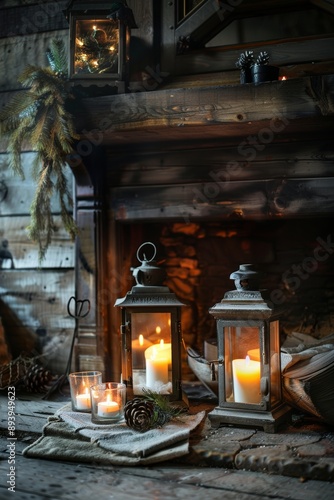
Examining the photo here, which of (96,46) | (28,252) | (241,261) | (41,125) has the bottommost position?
(241,261)

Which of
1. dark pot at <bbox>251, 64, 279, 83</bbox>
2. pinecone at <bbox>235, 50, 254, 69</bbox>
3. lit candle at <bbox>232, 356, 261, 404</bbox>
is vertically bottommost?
lit candle at <bbox>232, 356, 261, 404</bbox>

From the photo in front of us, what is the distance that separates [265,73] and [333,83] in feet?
1.40

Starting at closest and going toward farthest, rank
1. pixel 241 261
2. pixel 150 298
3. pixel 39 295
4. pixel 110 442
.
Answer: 1. pixel 110 442
2. pixel 150 298
3. pixel 241 261
4. pixel 39 295

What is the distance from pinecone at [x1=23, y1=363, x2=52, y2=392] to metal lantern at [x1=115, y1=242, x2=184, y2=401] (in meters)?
0.98

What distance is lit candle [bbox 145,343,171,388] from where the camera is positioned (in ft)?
11.5

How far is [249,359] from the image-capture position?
10.8 ft

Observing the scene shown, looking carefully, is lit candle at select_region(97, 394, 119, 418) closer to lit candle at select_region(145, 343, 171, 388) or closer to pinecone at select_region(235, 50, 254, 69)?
lit candle at select_region(145, 343, 171, 388)

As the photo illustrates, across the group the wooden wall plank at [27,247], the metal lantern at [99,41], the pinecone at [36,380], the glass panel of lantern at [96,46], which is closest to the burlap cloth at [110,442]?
the pinecone at [36,380]

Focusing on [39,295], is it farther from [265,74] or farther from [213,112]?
[265,74]

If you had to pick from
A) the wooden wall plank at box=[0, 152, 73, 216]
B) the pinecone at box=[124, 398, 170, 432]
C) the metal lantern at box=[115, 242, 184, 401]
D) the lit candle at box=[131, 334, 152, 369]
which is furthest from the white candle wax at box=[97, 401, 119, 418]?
the wooden wall plank at box=[0, 152, 73, 216]

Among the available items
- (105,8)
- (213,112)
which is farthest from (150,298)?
(105,8)

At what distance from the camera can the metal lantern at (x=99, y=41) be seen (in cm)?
387

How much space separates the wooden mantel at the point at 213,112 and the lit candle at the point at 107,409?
168cm

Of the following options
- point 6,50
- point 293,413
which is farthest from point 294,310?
point 6,50
